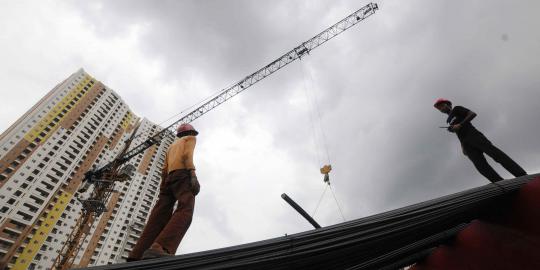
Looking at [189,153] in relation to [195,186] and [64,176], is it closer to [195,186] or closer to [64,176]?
[195,186]

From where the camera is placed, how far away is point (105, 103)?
68.5m

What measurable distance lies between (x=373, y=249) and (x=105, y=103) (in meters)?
83.0

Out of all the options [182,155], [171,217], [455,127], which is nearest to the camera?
[171,217]

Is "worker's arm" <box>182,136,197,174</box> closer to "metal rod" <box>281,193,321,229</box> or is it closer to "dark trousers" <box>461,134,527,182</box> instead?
"metal rod" <box>281,193,321,229</box>

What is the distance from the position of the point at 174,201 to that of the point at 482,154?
14.3 ft

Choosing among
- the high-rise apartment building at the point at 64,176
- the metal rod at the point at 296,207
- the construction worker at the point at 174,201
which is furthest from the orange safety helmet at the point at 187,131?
the high-rise apartment building at the point at 64,176

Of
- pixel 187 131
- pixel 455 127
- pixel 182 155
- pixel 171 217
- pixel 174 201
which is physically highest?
pixel 455 127

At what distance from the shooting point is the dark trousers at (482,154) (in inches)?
128

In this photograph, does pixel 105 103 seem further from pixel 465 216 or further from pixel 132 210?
pixel 465 216

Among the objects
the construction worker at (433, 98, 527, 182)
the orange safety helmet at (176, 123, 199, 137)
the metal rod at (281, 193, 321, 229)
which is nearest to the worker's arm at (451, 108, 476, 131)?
the construction worker at (433, 98, 527, 182)

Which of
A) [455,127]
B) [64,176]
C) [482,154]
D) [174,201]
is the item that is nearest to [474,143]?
[482,154]

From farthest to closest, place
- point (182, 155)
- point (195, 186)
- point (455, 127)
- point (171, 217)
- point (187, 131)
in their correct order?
point (455, 127), point (187, 131), point (182, 155), point (195, 186), point (171, 217)

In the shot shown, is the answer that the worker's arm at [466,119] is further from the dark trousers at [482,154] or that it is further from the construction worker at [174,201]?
the construction worker at [174,201]

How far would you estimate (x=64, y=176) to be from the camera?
54.2 m
